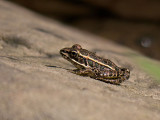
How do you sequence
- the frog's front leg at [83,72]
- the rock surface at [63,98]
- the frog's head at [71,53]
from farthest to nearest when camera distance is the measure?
the frog's head at [71,53], the frog's front leg at [83,72], the rock surface at [63,98]

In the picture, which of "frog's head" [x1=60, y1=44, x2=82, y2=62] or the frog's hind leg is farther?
"frog's head" [x1=60, y1=44, x2=82, y2=62]

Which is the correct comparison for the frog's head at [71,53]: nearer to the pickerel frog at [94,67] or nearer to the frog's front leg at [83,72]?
the pickerel frog at [94,67]

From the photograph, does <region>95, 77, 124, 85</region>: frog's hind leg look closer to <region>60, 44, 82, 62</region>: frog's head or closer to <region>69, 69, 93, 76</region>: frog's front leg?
<region>69, 69, 93, 76</region>: frog's front leg

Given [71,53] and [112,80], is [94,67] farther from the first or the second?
[71,53]

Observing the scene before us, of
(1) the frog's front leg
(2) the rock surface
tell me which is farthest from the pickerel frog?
(2) the rock surface

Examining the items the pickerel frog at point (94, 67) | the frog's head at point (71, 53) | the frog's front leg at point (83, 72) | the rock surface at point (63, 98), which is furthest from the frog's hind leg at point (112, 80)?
the frog's head at point (71, 53)

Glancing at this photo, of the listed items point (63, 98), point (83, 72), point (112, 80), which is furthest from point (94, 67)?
point (63, 98)

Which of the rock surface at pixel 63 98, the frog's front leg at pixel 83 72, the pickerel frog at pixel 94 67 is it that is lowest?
the rock surface at pixel 63 98

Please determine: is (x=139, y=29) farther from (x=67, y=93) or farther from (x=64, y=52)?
(x=67, y=93)

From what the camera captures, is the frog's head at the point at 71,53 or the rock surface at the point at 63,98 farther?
the frog's head at the point at 71,53
